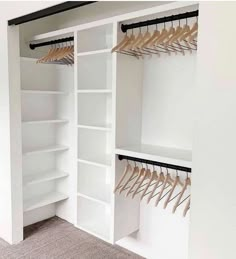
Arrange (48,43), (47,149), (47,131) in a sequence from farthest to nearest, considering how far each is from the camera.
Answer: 1. (47,131)
2. (47,149)
3. (48,43)

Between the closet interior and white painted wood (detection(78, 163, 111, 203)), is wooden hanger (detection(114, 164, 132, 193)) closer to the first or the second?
the closet interior

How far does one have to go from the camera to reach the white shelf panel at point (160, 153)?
1987 millimetres

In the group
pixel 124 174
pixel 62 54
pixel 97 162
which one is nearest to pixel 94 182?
pixel 97 162

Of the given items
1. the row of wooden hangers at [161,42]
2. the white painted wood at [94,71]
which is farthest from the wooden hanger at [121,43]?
the white painted wood at [94,71]

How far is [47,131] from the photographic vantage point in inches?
131

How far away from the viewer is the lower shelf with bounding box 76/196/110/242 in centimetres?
261

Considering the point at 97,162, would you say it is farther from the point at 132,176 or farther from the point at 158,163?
the point at 158,163

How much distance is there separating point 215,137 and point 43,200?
2495mm

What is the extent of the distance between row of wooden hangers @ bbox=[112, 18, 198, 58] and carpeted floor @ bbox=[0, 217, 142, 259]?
194 cm

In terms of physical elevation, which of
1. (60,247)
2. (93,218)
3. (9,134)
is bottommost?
(60,247)

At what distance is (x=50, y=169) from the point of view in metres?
3.45

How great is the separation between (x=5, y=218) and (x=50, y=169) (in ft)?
2.57

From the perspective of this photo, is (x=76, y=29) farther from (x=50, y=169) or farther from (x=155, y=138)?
(x=50, y=169)

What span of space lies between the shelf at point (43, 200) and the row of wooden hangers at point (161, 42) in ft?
6.41
